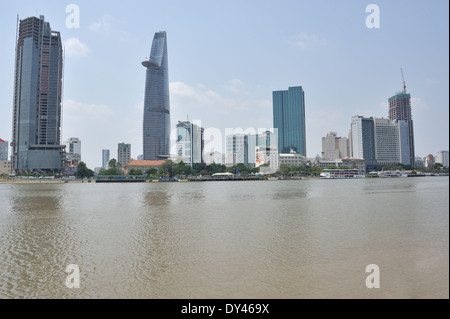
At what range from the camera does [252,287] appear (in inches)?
374

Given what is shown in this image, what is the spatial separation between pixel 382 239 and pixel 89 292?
13194mm

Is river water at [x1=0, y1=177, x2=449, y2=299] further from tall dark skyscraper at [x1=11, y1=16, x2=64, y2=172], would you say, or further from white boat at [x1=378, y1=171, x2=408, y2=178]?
tall dark skyscraper at [x1=11, y1=16, x2=64, y2=172]

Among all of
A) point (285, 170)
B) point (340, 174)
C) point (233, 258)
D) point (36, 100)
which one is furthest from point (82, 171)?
point (233, 258)

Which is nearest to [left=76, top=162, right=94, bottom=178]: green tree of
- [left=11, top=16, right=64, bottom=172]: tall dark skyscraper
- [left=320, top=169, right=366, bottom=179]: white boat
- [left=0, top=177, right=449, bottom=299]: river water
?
[left=11, top=16, right=64, bottom=172]: tall dark skyscraper

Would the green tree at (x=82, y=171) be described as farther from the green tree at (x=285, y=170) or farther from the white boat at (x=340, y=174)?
the white boat at (x=340, y=174)

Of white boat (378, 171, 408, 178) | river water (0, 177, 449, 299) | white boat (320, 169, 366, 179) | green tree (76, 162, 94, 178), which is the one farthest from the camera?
green tree (76, 162, 94, 178)

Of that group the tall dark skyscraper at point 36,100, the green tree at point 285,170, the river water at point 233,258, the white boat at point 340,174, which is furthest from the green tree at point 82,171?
the river water at point 233,258

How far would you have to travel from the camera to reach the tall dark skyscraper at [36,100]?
480 ft

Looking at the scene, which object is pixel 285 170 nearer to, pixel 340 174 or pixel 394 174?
pixel 340 174

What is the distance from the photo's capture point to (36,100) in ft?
485

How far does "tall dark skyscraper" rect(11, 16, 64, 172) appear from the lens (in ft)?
480
